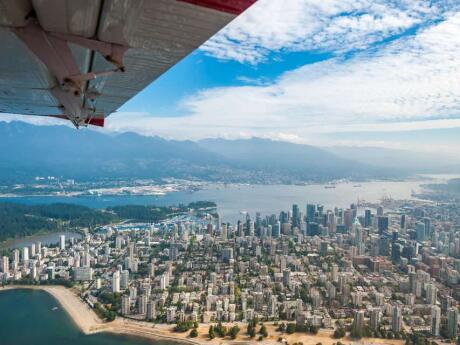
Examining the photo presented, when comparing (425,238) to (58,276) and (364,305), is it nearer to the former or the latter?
(364,305)

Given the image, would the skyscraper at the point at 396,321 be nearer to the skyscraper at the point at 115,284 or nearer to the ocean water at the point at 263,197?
the skyscraper at the point at 115,284

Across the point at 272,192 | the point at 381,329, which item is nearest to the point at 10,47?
the point at 381,329

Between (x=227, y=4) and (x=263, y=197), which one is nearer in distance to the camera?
(x=227, y=4)

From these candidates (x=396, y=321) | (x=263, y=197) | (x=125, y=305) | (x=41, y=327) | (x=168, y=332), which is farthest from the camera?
(x=263, y=197)

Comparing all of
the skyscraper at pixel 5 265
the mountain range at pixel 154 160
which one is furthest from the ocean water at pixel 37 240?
the mountain range at pixel 154 160

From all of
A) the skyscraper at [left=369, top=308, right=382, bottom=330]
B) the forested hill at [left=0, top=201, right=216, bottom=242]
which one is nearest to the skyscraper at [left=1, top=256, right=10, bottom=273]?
the forested hill at [left=0, top=201, right=216, bottom=242]

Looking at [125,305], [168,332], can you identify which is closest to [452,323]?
[168,332]

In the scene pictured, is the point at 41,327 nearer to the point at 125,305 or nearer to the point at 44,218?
the point at 125,305
